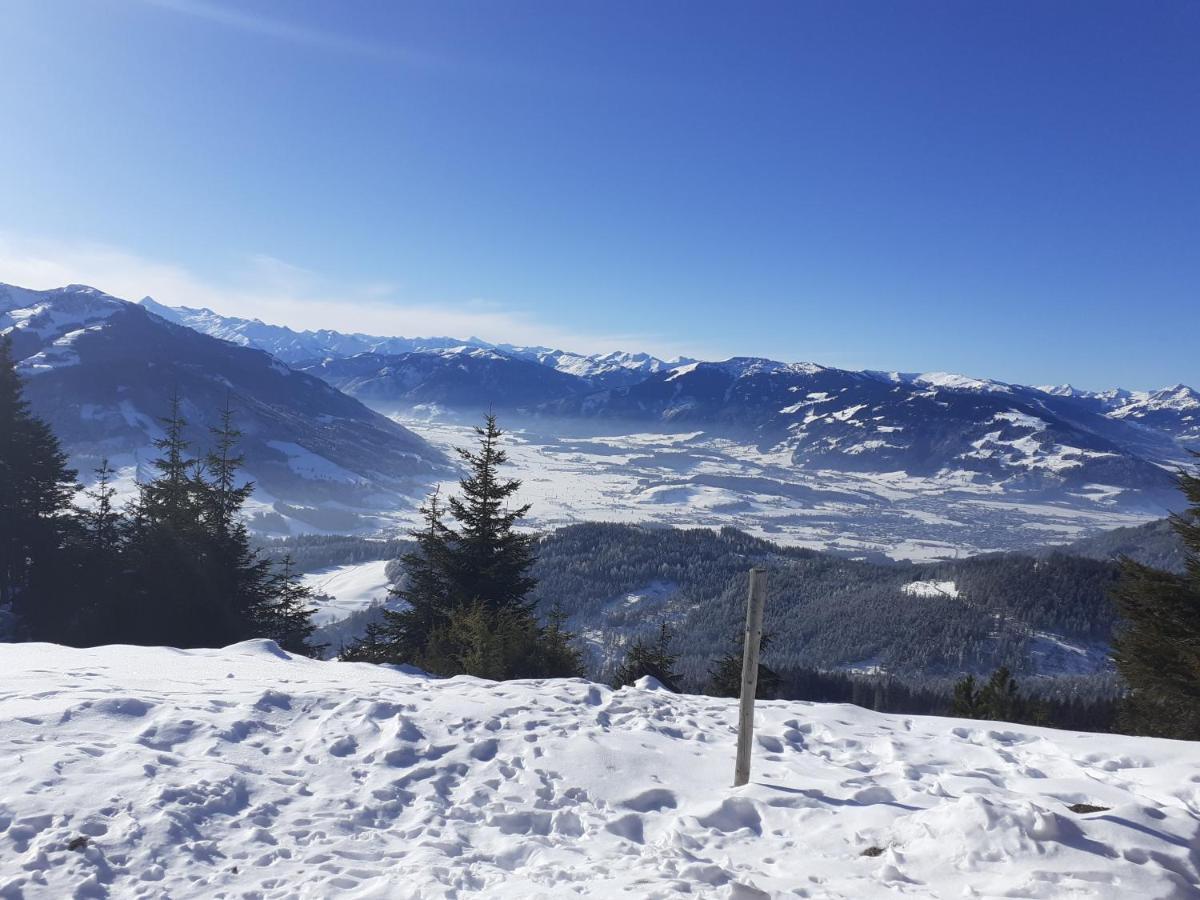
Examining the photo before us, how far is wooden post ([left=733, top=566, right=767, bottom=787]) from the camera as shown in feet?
24.6

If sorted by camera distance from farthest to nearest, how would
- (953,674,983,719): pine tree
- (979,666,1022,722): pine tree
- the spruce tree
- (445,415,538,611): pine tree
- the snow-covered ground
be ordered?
the snow-covered ground → (953,674,983,719): pine tree → (979,666,1022,722): pine tree → (445,415,538,611): pine tree → the spruce tree

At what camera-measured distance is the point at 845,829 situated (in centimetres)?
657

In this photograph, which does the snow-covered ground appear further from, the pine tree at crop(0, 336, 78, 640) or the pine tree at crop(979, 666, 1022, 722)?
the pine tree at crop(979, 666, 1022, 722)

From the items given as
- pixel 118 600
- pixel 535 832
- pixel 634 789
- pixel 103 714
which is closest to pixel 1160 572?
pixel 634 789

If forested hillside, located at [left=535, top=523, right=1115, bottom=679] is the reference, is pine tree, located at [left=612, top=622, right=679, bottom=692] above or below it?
above

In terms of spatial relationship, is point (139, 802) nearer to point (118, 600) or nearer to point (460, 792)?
point (460, 792)

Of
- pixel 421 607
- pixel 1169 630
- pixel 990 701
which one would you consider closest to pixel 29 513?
pixel 421 607

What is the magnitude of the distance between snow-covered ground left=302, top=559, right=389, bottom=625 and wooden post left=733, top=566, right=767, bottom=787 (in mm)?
142390

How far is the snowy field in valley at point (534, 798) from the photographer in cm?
548

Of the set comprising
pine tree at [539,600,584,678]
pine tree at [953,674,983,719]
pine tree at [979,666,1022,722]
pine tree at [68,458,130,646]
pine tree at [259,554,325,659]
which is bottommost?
pine tree at [953,674,983,719]

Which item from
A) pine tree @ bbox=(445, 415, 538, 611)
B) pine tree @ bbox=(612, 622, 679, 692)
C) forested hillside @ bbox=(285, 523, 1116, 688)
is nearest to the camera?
pine tree @ bbox=(612, 622, 679, 692)

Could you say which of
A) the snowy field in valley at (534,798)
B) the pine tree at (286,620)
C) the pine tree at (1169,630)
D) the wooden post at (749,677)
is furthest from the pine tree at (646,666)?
the pine tree at (286,620)

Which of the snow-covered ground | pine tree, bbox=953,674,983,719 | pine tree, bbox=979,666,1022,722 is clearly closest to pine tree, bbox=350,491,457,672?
pine tree, bbox=979,666,1022,722

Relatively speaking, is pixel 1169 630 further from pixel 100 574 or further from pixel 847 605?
pixel 847 605
